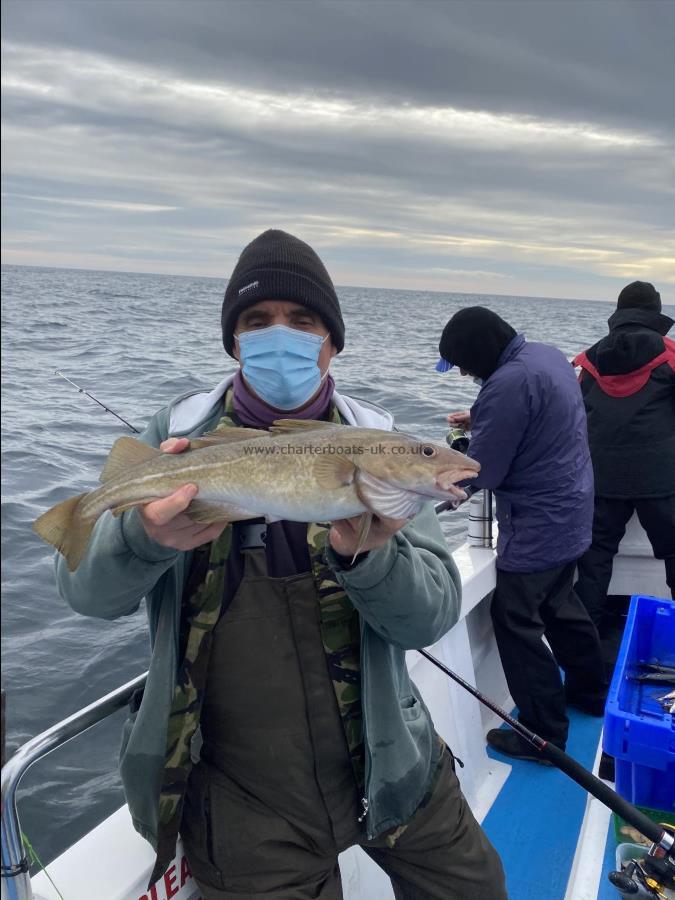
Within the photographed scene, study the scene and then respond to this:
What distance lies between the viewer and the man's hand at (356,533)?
84.0 inches

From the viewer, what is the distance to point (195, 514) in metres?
2.09

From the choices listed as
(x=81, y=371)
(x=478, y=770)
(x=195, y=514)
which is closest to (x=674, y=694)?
(x=478, y=770)

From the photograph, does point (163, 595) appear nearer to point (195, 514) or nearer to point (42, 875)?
point (195, 514)

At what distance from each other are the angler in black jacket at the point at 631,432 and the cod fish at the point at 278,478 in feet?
13.6

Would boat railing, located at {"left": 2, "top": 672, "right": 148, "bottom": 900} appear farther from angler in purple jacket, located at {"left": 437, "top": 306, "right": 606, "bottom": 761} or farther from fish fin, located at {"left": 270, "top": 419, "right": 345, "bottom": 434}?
angler in purple jacket, located at {"left": 437, "top": 306, "right": 606, "bottom": 761}

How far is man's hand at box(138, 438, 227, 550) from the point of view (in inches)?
78.9

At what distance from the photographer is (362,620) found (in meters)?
2.36

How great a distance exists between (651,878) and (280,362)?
8.55 ft

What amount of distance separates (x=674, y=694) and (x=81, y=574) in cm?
299

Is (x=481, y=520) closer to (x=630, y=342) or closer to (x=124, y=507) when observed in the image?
(x=630, y=342)

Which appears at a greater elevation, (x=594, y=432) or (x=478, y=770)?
(x=594, y=432)

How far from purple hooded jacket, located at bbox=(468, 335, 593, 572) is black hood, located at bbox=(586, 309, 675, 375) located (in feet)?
4.55

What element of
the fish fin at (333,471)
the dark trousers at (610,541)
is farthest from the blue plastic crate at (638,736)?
the dark trousers at (610,541)

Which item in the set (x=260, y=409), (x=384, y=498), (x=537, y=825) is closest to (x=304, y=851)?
(x=384, y=498)
